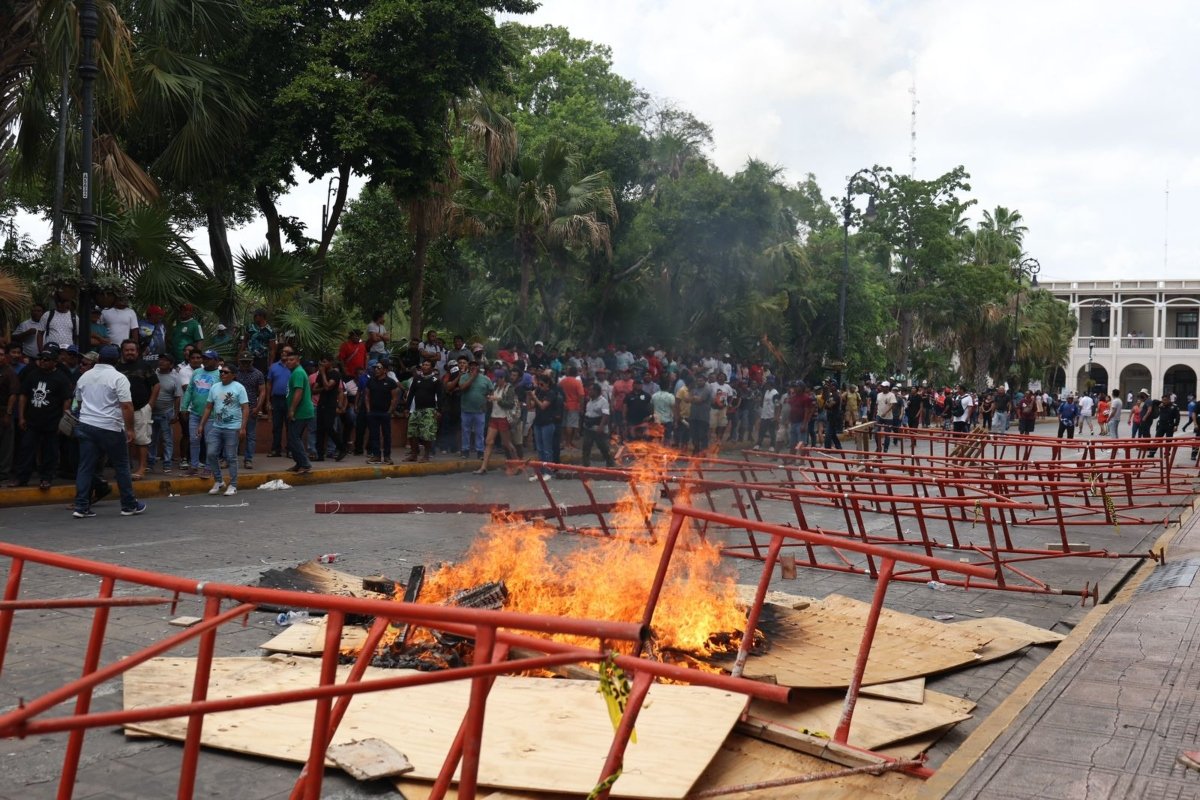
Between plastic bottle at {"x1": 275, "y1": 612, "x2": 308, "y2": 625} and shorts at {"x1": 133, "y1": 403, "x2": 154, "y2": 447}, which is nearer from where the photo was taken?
plastic bottle at {"x1": 275, "y1": 612, "x2": 308, "y2": 625}

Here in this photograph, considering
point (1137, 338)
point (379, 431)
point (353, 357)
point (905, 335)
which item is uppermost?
point (1137, 338)

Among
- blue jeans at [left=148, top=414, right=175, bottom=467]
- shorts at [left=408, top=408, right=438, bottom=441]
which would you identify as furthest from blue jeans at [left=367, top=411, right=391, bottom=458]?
blue jeans at [left=148, top=414, right=175, bottom=467]

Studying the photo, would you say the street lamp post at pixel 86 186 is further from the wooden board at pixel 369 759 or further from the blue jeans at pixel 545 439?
the wooden board at pixel 369 759

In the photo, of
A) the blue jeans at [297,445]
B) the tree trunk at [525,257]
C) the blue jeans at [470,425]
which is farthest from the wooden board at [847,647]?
the tree trunk at [525,257]

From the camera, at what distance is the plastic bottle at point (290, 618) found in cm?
629

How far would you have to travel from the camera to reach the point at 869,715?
4672mm

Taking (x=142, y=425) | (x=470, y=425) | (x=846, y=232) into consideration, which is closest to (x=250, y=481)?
(x=142, y=425)

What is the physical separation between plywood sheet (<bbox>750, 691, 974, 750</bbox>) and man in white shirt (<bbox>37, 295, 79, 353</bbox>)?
37.6ft

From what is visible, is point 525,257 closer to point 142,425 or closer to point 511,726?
point 142,425

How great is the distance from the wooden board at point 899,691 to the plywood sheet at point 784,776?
84 cm

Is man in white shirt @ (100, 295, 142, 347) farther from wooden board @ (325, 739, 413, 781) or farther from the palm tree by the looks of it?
the palm tree

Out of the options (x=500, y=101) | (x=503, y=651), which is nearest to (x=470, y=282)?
(x=500, y=101)

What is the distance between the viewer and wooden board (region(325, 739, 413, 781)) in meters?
3.99

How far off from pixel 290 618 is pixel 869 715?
11.7 ft
